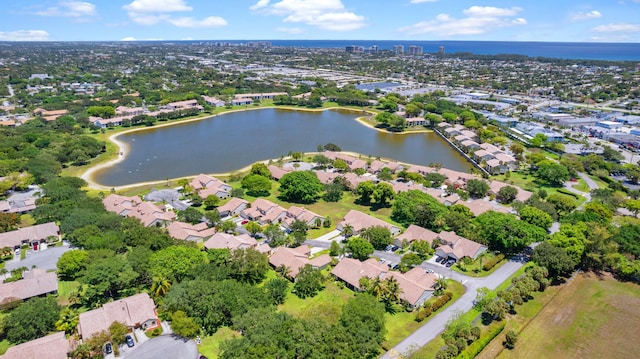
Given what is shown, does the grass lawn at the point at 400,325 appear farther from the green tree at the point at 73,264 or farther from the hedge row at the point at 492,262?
the green tree at the point at 73,264

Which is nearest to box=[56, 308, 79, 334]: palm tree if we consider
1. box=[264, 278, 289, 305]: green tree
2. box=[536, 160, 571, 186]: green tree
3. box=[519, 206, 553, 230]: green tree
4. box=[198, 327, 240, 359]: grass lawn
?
box=[198, 327, 240, 359]: grass lawn

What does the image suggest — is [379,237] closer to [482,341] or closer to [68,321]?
[482,341]

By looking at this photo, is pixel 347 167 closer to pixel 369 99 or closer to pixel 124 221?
pixel 124 221

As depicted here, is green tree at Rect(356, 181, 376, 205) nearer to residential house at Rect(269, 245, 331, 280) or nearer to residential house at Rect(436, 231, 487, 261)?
residential house at Rect(436, 231, 487, 261)

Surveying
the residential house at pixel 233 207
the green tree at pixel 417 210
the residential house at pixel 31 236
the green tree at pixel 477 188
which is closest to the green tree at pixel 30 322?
the residential house at pixel 31 236

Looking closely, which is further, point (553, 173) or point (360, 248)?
point (553, 173)

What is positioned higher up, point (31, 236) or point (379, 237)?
point (379, 237)

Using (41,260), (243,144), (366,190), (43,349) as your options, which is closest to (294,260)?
(366,190)
